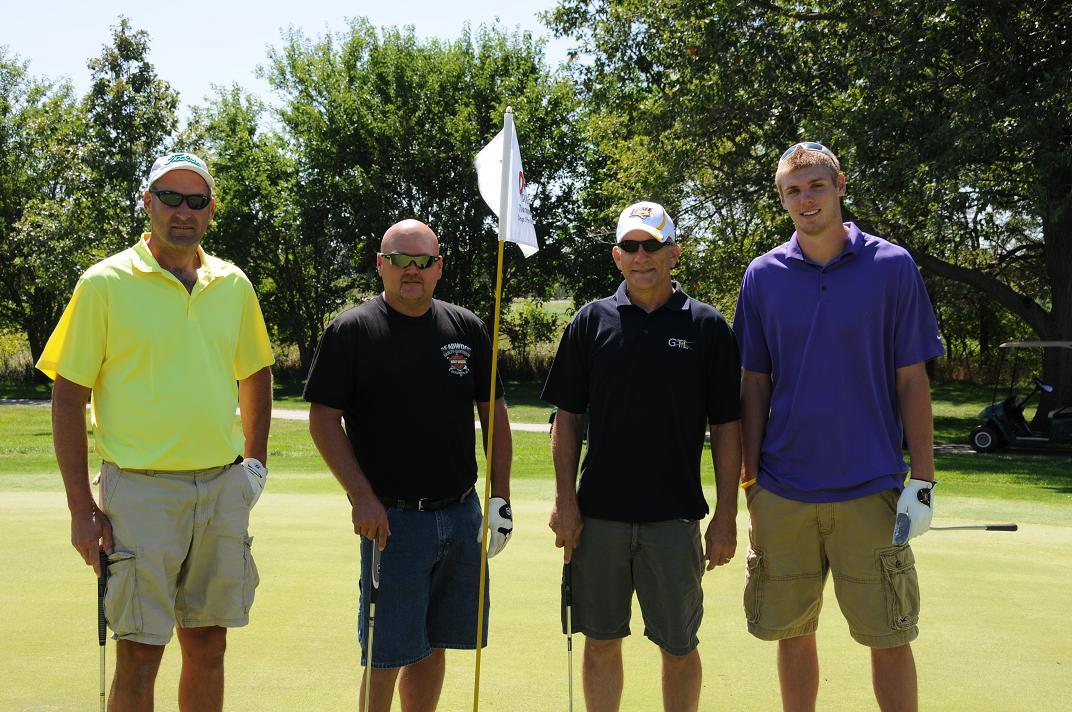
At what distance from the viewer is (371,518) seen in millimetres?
3473

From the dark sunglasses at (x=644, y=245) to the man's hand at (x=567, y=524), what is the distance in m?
0.88

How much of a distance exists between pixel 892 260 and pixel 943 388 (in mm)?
31773

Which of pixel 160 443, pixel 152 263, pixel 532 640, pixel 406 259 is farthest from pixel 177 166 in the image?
pixel 532 640

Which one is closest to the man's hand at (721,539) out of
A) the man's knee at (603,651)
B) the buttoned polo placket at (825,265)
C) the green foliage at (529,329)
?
the man's knee at (603,651)

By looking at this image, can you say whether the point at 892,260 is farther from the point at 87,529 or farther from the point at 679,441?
the point at 87,529

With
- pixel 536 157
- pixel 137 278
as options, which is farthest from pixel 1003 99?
pixel 536 157

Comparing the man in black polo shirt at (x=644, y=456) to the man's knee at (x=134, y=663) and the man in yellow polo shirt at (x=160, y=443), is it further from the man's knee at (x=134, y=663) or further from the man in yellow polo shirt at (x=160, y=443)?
the man's knee at (x=134, y=663)

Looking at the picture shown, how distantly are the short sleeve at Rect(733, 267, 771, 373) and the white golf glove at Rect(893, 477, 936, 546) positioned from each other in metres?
0.60

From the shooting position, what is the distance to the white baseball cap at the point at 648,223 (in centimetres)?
362

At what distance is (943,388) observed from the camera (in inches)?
1302

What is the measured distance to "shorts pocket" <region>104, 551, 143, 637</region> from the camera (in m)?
3.30

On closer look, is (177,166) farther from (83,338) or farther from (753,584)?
(753,584)

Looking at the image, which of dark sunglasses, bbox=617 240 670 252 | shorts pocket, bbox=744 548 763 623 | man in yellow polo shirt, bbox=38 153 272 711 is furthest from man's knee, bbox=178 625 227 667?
dark sunglasses, bbox=617 240 670 252

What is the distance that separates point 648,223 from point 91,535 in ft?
6.70
